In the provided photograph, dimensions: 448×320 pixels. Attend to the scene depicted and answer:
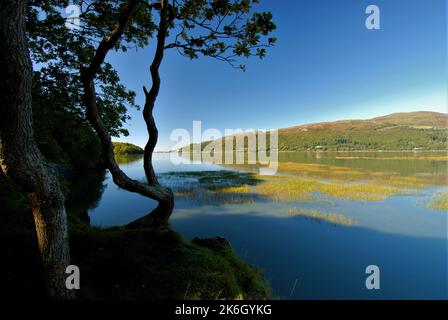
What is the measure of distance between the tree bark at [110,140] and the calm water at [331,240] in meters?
6.91

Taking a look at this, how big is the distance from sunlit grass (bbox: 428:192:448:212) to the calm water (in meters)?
0.76

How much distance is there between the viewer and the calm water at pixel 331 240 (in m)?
11.6

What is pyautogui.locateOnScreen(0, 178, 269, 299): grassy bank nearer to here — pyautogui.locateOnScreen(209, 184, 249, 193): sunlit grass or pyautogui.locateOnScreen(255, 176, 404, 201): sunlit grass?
pyautogui.locateOnScreen(255, 176, 404, 201): sunlit grass

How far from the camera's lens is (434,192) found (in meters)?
28.5

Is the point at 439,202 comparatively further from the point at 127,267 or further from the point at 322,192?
the point at 127,267

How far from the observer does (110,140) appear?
21.1 ft

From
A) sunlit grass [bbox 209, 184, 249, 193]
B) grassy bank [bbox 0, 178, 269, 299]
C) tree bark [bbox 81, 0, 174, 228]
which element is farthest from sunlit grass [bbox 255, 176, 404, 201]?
grassy bank [bbox 0, 178, 269, 299]

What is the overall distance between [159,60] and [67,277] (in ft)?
20.0

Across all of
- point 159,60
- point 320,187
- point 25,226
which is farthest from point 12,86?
point 320,187

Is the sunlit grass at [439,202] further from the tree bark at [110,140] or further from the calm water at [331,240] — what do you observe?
the tree bark at [110,140]

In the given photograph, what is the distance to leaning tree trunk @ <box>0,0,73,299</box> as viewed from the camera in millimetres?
2955

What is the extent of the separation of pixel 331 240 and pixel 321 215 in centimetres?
472

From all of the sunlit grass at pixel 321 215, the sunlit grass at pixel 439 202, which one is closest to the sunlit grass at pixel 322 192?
the sunlit grass at pixel 439 202
